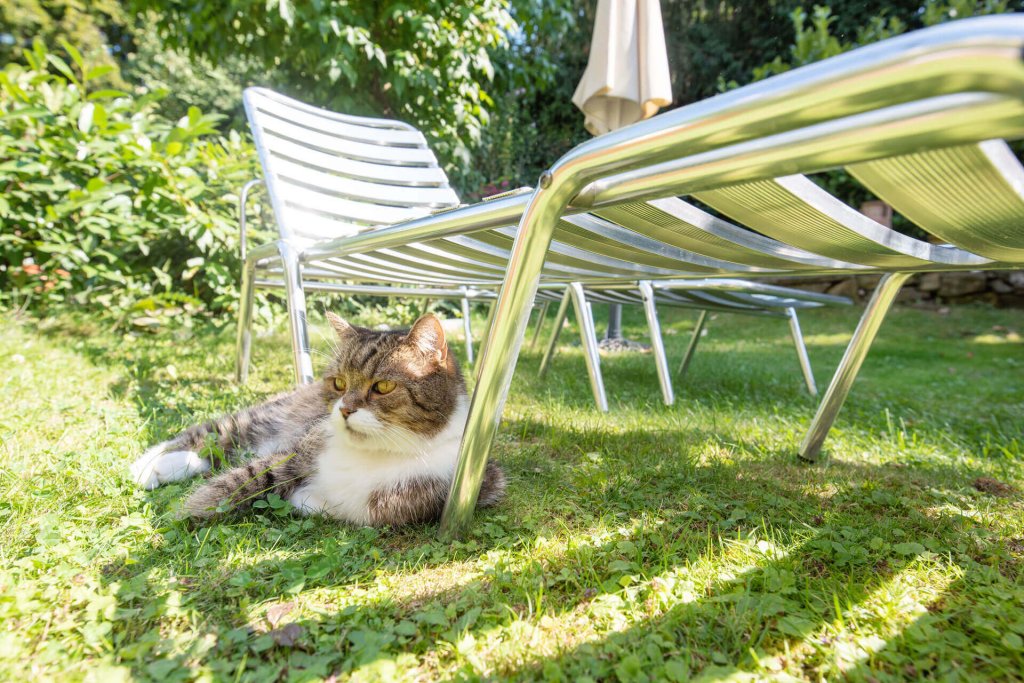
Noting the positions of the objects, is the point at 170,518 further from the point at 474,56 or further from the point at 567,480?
the point at 474,56

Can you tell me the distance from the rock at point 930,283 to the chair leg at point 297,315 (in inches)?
336

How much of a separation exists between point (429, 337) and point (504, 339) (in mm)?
524

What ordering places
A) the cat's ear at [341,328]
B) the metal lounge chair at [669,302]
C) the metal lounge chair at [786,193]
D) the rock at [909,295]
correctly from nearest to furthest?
Answer: the metal lounge chair at [786,193], the cat's ear at [341,328], the metal lounge chair at [669,302], the rock at [909,295]

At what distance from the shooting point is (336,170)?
335cm

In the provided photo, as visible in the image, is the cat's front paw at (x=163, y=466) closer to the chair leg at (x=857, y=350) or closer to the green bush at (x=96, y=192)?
the chair leg at (x=857, y=350)

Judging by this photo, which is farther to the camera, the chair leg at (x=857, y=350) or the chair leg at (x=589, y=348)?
the chair leg at (x=589, y=348)

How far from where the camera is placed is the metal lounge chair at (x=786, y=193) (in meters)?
0.59

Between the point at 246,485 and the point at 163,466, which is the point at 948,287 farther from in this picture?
the point at 163,466

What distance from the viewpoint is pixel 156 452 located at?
69.1 inches

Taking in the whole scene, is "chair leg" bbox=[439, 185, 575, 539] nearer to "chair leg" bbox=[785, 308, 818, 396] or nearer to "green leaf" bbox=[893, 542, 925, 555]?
"green leaf" bbox=[893, 542, 925, 555]

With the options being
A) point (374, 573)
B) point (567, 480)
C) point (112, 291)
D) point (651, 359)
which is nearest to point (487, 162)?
point (651, 359)

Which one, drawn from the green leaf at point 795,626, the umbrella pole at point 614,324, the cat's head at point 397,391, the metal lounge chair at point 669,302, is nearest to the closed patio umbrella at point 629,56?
the metal lounge chair at point 669,302

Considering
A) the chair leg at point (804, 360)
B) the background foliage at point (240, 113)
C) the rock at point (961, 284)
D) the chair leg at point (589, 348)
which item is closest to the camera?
the chair leg at point (589, 348)

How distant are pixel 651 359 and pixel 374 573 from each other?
13.4 ft
